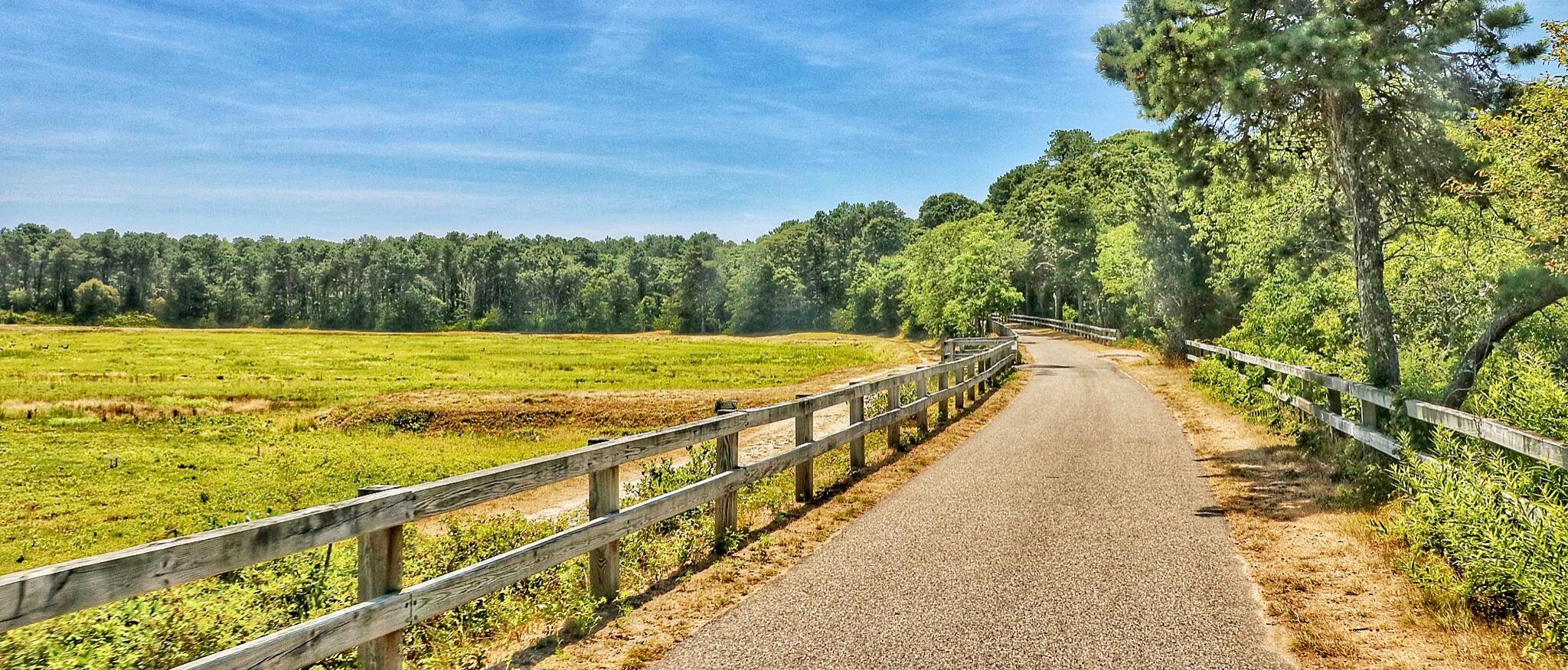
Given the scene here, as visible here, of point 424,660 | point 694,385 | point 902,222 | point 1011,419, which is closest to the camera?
point 424,660

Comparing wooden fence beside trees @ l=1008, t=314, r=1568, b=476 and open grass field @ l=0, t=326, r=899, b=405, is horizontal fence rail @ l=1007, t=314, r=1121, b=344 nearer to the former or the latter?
open grass field @ l=0, t=326, r=899, b=405

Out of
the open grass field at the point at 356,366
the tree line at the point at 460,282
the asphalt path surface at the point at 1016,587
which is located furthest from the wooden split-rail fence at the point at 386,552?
the tree line at the point at 460,282

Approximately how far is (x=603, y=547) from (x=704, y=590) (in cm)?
78

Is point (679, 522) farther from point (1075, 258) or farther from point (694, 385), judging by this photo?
point (1075, 258)

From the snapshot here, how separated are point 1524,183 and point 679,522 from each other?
7844 mm

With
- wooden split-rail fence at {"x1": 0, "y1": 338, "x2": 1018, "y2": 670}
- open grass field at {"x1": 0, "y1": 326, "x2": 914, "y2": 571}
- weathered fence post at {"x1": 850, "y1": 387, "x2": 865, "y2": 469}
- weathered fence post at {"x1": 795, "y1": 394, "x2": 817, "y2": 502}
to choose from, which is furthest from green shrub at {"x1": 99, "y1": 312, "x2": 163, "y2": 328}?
wooden split-rail fence at {"x1": 0, "y1": 338, "x2": 1018, "y2": 670}

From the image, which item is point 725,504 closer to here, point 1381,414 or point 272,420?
point 1381,414

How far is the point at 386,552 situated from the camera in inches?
157

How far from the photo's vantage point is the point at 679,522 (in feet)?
25.7

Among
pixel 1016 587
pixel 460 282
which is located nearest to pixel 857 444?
pixel 1016 587

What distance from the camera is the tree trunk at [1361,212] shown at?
33.4 ft

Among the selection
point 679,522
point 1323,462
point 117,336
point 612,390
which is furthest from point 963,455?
point 117,336

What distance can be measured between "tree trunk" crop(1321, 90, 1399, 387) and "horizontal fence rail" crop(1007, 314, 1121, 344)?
137ft

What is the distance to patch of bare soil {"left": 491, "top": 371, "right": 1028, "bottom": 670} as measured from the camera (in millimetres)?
4754
